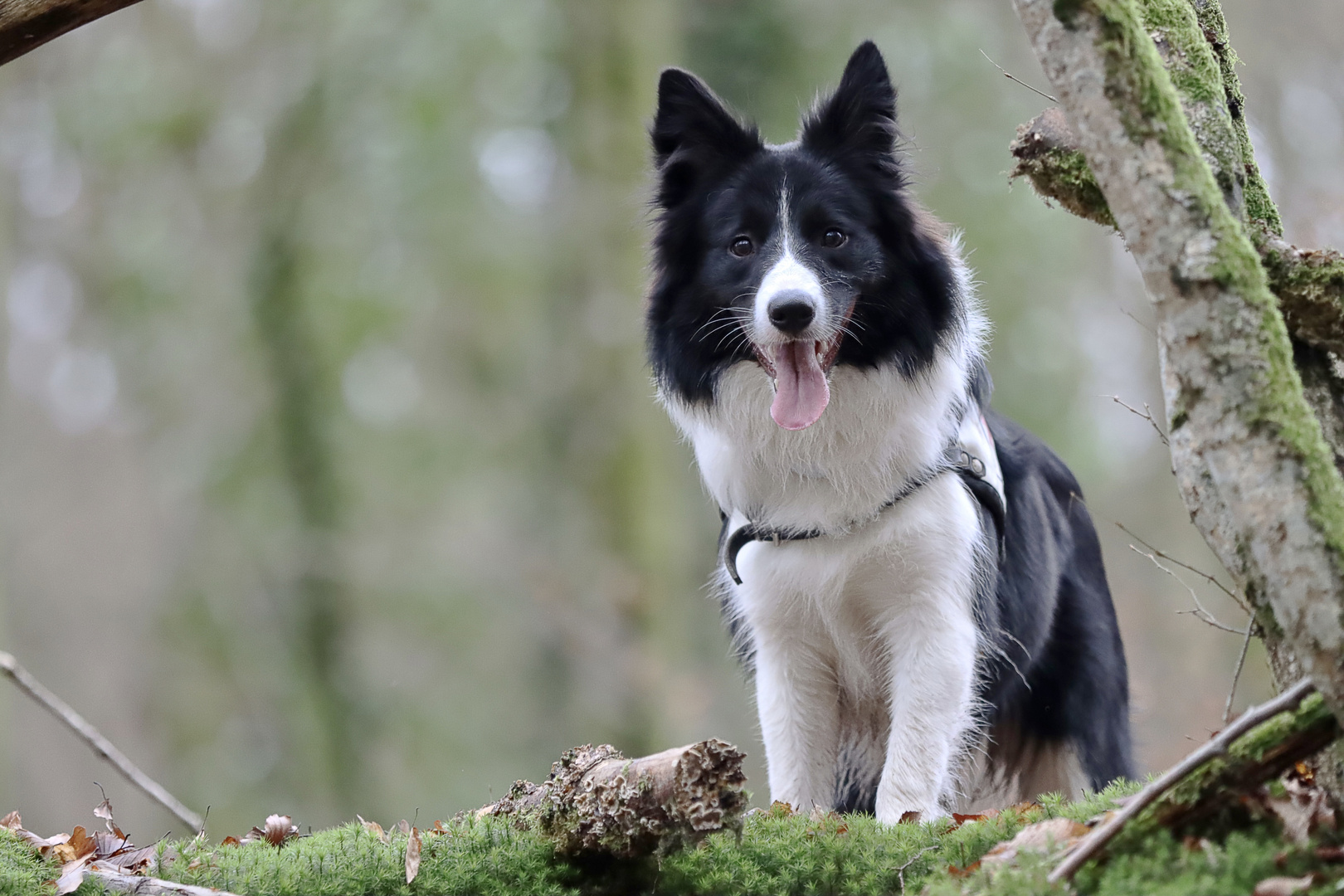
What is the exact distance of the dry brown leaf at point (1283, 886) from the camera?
2275 mm

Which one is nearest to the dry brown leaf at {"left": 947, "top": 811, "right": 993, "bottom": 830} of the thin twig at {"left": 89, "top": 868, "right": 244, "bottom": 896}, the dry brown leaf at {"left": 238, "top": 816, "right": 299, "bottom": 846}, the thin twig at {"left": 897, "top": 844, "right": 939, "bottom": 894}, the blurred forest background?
the thin twig at {"left": 897, "top": 844, "right": 939, "bottom": 894}

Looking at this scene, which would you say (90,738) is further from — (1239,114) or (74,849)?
(1239,114)

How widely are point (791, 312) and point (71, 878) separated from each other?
106 inches

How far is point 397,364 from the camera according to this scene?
563 inches

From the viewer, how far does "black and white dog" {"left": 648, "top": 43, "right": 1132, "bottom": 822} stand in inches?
170

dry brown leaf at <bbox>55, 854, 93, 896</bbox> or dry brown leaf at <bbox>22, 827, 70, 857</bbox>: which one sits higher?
dry brown leaf at <bbox>22, 827, 70, 857</bbox>

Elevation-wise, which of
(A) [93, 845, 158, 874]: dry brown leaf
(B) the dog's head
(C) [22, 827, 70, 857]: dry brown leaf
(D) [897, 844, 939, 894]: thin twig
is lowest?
(D) [897, 844, 939, 894]: thin twig

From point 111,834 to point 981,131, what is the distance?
1039 cm

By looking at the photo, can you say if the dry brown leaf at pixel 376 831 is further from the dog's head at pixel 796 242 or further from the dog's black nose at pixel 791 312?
the dog's black nose at pixel 791 312

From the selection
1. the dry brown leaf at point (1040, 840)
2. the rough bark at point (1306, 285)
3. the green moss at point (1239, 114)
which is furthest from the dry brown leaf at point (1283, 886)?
the green moss at point (1239, 114)

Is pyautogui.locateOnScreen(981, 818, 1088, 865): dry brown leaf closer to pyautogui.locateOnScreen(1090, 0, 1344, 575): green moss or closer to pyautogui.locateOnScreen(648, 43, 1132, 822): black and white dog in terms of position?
pyautogui.locateOnScreen(1090, 0, 1344, 575): green moss

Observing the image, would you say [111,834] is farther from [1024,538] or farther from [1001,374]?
[1001,374]

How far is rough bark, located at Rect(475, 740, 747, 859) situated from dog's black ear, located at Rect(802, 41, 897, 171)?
8.07ft

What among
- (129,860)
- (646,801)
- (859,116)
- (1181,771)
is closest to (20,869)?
(129,860)
